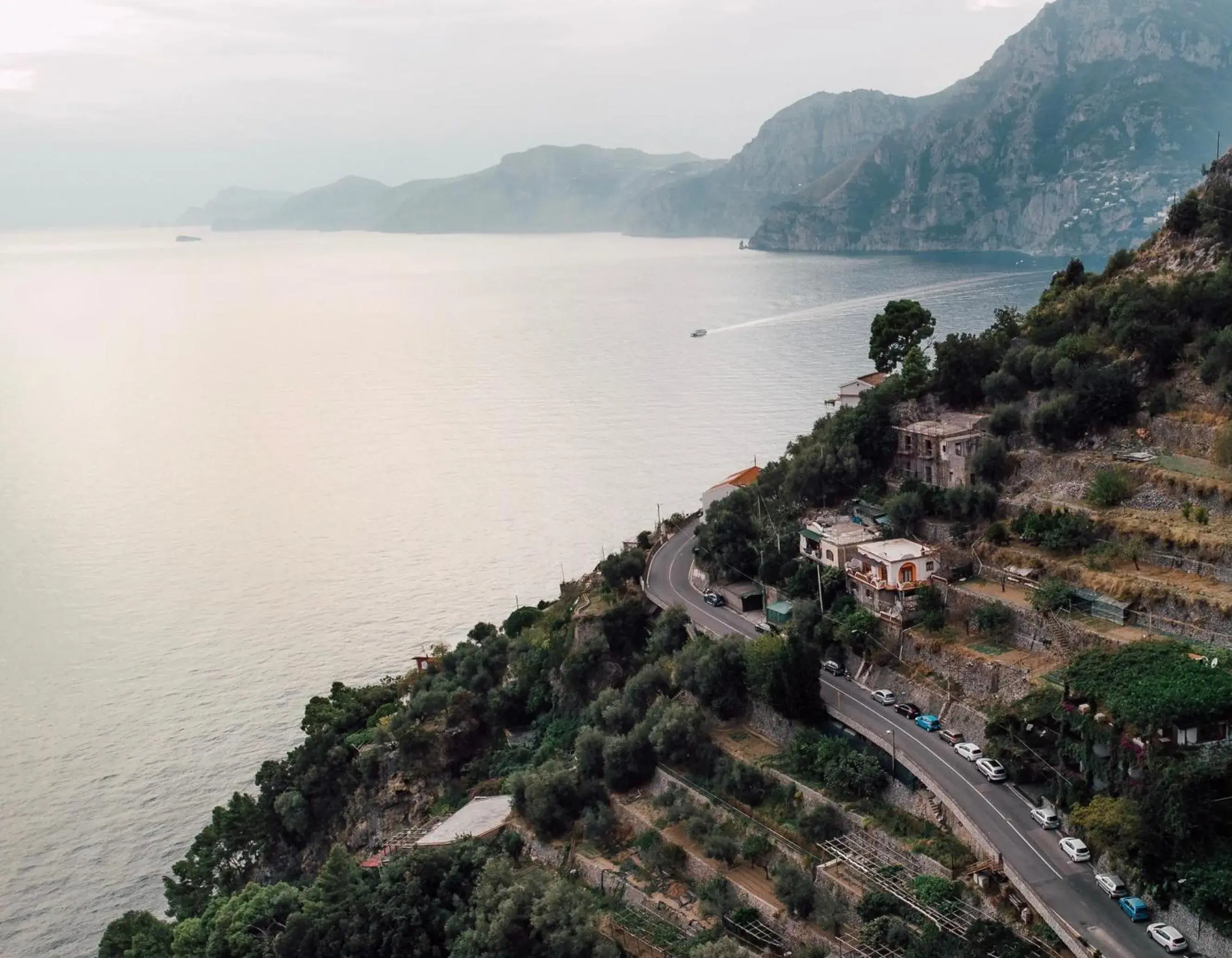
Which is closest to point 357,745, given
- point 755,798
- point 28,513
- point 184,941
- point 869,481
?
point 184,941

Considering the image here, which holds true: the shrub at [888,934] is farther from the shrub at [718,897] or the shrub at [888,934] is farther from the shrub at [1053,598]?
the shrub at [1053,598]

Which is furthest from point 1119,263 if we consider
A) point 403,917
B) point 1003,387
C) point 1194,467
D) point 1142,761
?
point 403,917

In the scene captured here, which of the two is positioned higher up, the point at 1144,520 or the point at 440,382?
the point at 1144,520

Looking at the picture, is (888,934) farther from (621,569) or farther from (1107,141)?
(1107,141)

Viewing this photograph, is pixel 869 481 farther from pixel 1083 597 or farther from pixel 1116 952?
pixel 1116 952

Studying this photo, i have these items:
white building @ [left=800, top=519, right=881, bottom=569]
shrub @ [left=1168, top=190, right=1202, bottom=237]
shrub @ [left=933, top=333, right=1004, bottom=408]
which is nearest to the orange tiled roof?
shrub @ [left=933, top=333, right=1004, bottom=408]

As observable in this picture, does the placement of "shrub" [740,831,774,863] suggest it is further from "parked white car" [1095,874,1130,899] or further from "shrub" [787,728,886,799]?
"parked white car" [1095,874,1130,899]
